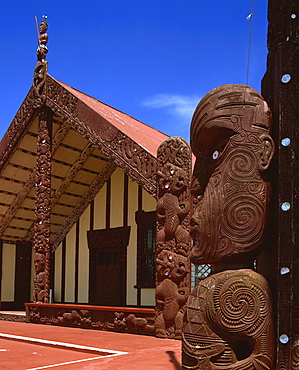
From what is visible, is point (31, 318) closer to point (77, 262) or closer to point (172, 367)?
point (77, 262)

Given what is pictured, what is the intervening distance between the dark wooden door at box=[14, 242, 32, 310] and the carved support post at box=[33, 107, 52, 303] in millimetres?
4154

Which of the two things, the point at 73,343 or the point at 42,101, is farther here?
the point at 42,101

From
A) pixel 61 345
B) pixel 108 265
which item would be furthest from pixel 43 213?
pixel 61 345

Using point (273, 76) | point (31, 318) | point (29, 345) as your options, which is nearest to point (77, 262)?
point (31, 318)

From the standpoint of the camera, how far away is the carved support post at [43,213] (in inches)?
397

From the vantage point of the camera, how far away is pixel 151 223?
11672mm

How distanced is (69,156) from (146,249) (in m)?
2.76

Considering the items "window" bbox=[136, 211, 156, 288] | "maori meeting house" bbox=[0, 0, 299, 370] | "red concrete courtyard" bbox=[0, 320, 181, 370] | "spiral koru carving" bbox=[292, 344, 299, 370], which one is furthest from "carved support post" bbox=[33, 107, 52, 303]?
"spiral koru carving" bbox=[292, 344, 299, 370]

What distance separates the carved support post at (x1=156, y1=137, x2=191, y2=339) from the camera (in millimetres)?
7516

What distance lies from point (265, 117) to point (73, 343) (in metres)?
4.58

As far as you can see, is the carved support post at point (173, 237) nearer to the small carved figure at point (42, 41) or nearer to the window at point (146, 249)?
the window at point (146, 249)

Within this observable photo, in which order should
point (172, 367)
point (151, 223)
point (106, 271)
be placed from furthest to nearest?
1. point (106, 271)
2. point (151, 223)
3. point (172, 367)

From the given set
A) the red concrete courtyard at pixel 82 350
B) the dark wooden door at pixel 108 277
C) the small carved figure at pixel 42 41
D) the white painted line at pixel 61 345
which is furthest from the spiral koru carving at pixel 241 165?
the dark wooden door at pixel 108 277

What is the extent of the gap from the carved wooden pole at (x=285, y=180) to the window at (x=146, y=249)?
316 inches
